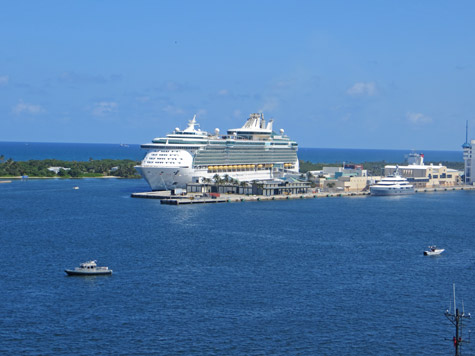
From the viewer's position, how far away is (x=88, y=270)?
40.2 meters

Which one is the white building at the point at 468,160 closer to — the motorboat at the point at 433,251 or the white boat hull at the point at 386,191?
the white boat hull at the point at 386,191

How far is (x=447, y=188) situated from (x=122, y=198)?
55917 mm

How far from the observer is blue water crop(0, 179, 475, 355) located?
2938cm

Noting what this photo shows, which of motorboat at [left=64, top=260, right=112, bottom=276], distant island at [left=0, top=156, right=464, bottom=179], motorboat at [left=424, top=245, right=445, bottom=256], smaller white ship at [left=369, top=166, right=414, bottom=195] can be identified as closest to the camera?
motorboat at [left=64, top=260, right=112, bottom=276]

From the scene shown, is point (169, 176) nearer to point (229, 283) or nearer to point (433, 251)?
point (433, 251)

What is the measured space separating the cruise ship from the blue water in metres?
19.7

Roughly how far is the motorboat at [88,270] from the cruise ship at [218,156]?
4820 centimetres

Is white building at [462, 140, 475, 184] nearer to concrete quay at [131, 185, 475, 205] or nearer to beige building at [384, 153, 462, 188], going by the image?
beige building at [384, 153, 462, 188]

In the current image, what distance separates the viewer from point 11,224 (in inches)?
2393

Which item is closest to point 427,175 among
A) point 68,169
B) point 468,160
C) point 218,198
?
point 468,160

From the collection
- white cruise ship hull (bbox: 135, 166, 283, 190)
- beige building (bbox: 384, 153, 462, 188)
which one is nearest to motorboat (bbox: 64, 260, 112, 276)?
white cruise ship hull (bbox: 135, 166, 283, 190)

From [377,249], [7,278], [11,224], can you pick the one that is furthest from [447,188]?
[7,278]

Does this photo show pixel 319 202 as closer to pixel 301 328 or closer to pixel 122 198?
pixel 122 198

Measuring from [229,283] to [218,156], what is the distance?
61259mm
